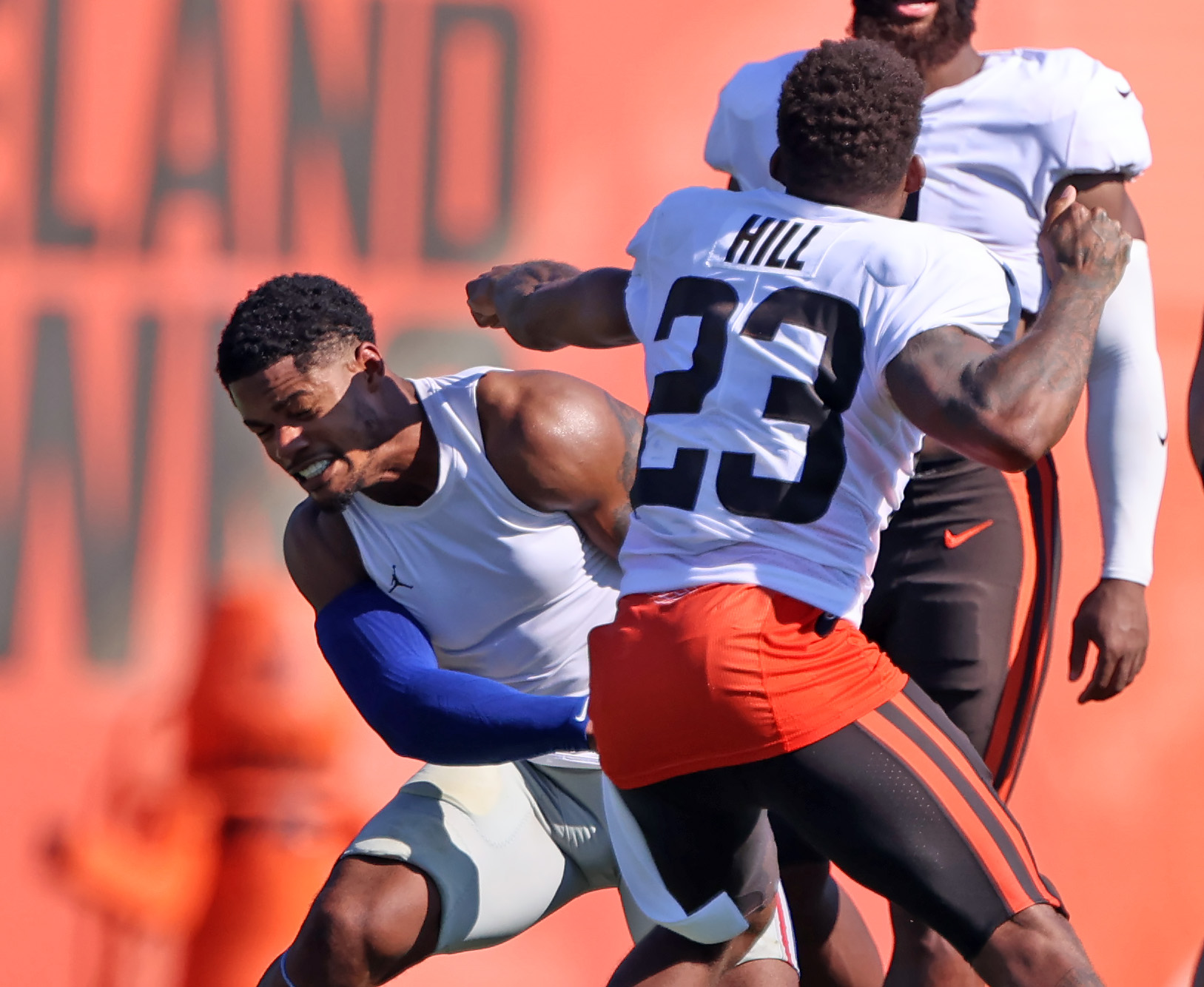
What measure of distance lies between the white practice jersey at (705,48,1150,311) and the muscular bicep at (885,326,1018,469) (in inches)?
28.0

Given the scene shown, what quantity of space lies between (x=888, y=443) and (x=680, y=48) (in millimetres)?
1863

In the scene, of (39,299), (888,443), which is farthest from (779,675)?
(39,299)

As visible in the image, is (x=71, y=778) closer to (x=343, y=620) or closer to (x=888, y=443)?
(x=343, y=620)

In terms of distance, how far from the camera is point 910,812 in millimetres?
1599

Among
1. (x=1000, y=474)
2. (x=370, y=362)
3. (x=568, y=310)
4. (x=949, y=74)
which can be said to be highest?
(x=949, y=74)

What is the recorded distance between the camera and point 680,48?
335 centimetres

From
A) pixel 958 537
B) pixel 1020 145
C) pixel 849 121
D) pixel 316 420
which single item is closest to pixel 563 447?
pixel 316 420

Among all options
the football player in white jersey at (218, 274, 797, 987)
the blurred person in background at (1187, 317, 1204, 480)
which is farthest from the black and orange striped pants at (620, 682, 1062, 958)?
the blurred person in background at (1187, 317, 1204, 480)

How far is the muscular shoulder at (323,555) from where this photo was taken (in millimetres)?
2314

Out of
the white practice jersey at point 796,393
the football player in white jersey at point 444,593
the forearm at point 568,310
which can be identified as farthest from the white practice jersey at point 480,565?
the white practice jersey at point 796,393

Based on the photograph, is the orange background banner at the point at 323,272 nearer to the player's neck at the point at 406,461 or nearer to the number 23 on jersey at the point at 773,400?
the player's neck at the point at 406,461

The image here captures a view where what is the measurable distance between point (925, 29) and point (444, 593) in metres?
1.06

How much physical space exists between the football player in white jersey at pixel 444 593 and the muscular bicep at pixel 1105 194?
702 millimetres

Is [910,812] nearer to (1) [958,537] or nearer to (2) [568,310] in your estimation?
(1) [958,537]
